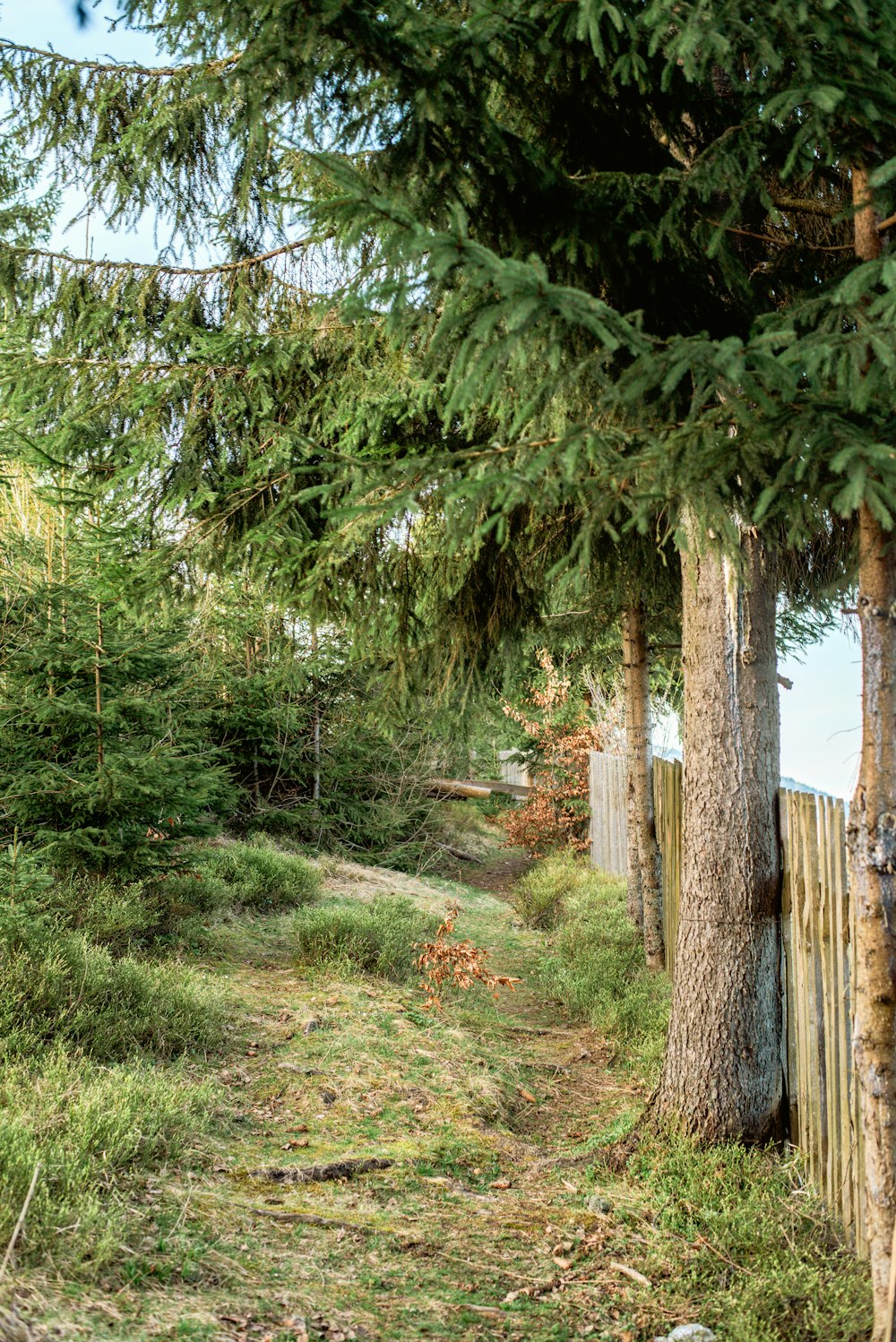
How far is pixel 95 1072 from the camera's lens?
5.20m

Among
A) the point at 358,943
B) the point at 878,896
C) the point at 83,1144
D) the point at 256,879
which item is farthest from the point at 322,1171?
the point at 256,879

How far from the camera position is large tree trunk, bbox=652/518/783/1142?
5023mm

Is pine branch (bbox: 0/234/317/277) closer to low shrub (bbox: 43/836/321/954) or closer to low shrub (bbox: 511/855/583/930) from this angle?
low shrub (bbox: 43/836/321/954)

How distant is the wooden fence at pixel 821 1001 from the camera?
14.3 ft

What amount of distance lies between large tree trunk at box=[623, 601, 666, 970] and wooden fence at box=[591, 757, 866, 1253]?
10.9ft

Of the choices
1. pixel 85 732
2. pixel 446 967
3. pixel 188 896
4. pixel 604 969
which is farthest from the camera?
pixel 188 896

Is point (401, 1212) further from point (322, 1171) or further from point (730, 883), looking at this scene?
point (730, 883)

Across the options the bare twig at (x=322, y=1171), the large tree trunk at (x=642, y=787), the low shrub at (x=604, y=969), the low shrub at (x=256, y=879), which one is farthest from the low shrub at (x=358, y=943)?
the bare twig at (x=322, y=1171)

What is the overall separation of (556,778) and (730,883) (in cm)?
1025

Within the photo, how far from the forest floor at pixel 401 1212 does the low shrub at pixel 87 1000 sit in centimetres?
36

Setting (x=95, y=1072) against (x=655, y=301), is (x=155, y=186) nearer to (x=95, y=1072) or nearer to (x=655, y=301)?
(x=655, y=301)

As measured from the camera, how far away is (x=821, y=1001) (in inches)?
187

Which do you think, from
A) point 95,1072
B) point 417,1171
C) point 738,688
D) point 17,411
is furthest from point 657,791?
point 17,411

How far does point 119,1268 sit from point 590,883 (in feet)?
29.6
